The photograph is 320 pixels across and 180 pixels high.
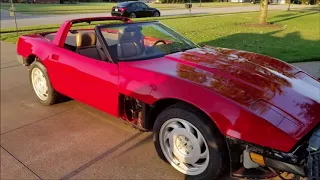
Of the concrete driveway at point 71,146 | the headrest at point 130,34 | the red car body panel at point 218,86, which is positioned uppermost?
the headrest at point 130,34

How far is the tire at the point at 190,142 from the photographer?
2646mm

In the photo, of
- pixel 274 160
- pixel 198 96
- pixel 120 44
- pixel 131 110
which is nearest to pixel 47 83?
pixel 120 44

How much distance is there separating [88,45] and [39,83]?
3.75ft

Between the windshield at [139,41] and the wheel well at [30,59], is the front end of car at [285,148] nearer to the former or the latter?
the windshield at [139,41]

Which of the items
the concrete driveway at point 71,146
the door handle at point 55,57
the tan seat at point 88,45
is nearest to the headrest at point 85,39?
the tan seat at point 88,45

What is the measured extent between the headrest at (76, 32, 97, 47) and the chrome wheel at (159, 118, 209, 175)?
2.05 meters

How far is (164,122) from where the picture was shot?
9.83 feet

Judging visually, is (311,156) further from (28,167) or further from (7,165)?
(7,165)

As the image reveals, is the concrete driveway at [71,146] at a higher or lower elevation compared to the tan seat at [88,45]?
lower

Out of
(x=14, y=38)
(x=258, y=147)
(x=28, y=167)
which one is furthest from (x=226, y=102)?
(x=14, y=38)

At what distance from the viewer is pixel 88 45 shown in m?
4.50

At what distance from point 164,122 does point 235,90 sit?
0.72 metres

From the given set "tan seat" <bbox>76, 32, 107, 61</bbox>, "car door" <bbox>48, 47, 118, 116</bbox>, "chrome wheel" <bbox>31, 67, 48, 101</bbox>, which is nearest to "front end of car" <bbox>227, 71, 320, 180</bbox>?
"car door" <bbox>48, 47, 118, 116</bbox>

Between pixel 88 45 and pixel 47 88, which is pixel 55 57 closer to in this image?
pixel 88 45
